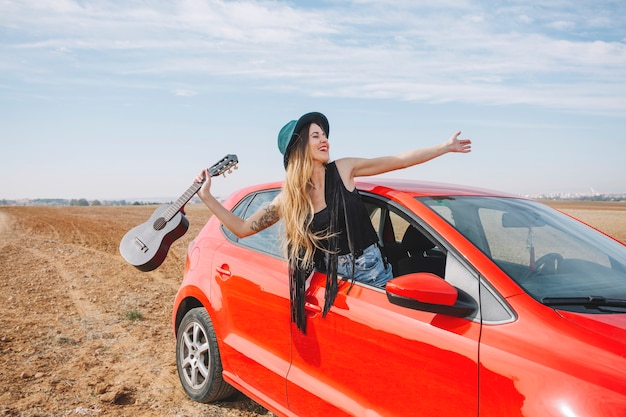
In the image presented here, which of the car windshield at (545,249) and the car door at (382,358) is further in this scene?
the car windshield at (545,249)

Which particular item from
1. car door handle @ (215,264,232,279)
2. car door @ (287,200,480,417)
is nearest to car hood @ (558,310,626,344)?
car door @ (287,200,480,417)

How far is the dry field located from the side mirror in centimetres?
222

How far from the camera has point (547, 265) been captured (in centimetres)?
275

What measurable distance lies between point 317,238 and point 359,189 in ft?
1.42

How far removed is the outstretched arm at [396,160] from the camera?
3393 millimetres

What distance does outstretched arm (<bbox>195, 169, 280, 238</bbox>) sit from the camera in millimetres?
3510

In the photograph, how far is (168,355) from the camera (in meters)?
5.50

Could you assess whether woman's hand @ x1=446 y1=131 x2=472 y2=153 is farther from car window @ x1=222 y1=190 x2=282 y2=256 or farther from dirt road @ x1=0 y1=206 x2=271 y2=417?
dirt road @ x1=0 y1=206 x2=271 y2=417

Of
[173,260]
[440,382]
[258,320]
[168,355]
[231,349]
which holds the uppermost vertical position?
[440,382]

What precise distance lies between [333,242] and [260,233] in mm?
899

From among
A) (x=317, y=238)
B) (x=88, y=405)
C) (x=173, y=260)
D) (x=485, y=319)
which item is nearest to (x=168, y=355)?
(x=88, y=405)

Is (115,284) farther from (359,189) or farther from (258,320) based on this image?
(359,189)

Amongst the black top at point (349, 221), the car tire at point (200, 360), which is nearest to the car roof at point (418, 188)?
the black top at point (349, 221)

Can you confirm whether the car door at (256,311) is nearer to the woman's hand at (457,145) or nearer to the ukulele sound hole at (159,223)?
the ukulele sound hole at (159,223)
